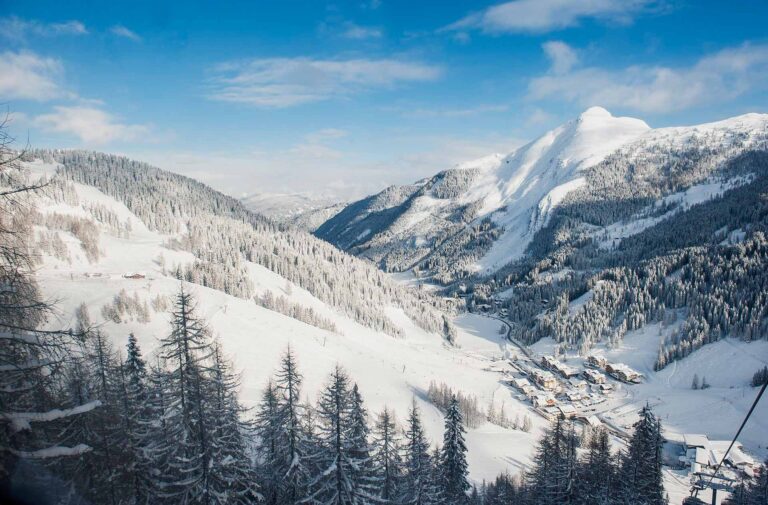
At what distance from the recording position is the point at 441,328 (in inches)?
5197

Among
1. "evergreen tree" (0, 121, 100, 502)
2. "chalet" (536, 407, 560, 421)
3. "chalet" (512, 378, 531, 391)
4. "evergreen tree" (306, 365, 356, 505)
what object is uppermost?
"evergreen tree" (0, 121, 100, 502)

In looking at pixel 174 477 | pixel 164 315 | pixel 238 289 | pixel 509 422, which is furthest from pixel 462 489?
pixel 238 289

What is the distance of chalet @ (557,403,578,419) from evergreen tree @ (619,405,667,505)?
4919 cm

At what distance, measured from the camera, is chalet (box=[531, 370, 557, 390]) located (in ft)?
289

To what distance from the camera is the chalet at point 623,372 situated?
92.4 m

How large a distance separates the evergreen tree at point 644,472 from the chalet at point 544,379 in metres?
62.1

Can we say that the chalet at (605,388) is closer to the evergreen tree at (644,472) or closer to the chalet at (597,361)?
the chalet at (597,361)

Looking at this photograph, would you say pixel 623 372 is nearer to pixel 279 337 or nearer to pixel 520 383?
pixel 520 383

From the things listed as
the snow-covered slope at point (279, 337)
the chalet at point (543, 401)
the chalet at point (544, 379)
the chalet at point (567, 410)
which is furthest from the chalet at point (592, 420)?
the chalet at point (544, 379)

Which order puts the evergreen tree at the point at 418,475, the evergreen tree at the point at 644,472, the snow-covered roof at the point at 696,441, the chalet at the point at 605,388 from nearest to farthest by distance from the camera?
1. the evergreen tree at the point at 418,475
2. the evergreen tree at the point at 644,472
3. the snow-covered roof at the point at 696,441
4. the chalet at the point at 605,388

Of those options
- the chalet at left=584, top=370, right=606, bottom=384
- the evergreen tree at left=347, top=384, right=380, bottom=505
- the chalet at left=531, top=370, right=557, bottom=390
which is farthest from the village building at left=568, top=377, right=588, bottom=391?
the evergreen tree at left=347, top=384, right=380, bottom=505

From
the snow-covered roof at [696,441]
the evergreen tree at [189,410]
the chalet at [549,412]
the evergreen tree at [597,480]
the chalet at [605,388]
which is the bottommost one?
the chalet at [605,388]

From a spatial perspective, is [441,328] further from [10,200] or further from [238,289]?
[10,200]

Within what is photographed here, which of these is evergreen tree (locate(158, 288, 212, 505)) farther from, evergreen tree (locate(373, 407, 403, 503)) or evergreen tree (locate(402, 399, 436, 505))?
evergreen tree (locate(402, 399, 436, 505))
